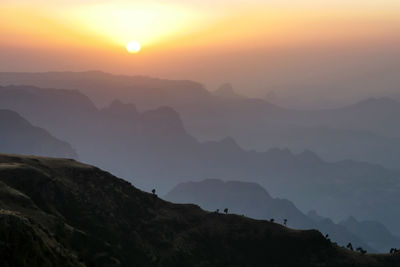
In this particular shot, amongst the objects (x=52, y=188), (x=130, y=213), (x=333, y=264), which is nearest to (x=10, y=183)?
(x=52, y=188)

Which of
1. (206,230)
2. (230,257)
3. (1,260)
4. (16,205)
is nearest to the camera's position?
(1,260)

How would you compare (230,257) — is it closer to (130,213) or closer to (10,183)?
(130,213)

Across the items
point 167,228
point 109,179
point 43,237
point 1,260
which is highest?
point 109,179

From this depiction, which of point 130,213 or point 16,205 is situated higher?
point 130,213

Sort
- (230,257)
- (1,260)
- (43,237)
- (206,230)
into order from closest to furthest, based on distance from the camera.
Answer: (1,260) < (43,237) < (230,257) < (206,230)

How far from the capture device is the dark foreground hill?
127 m

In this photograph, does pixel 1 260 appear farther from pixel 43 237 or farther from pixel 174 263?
pixel 174 263

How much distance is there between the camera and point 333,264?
160 m

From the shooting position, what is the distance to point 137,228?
513 feet

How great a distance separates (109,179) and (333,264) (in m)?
79.6

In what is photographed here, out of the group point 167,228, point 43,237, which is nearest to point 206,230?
point 167,228

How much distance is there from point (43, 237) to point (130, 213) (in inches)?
3581

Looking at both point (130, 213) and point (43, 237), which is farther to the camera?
point (130, 213)

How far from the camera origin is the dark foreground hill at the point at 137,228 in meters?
127
